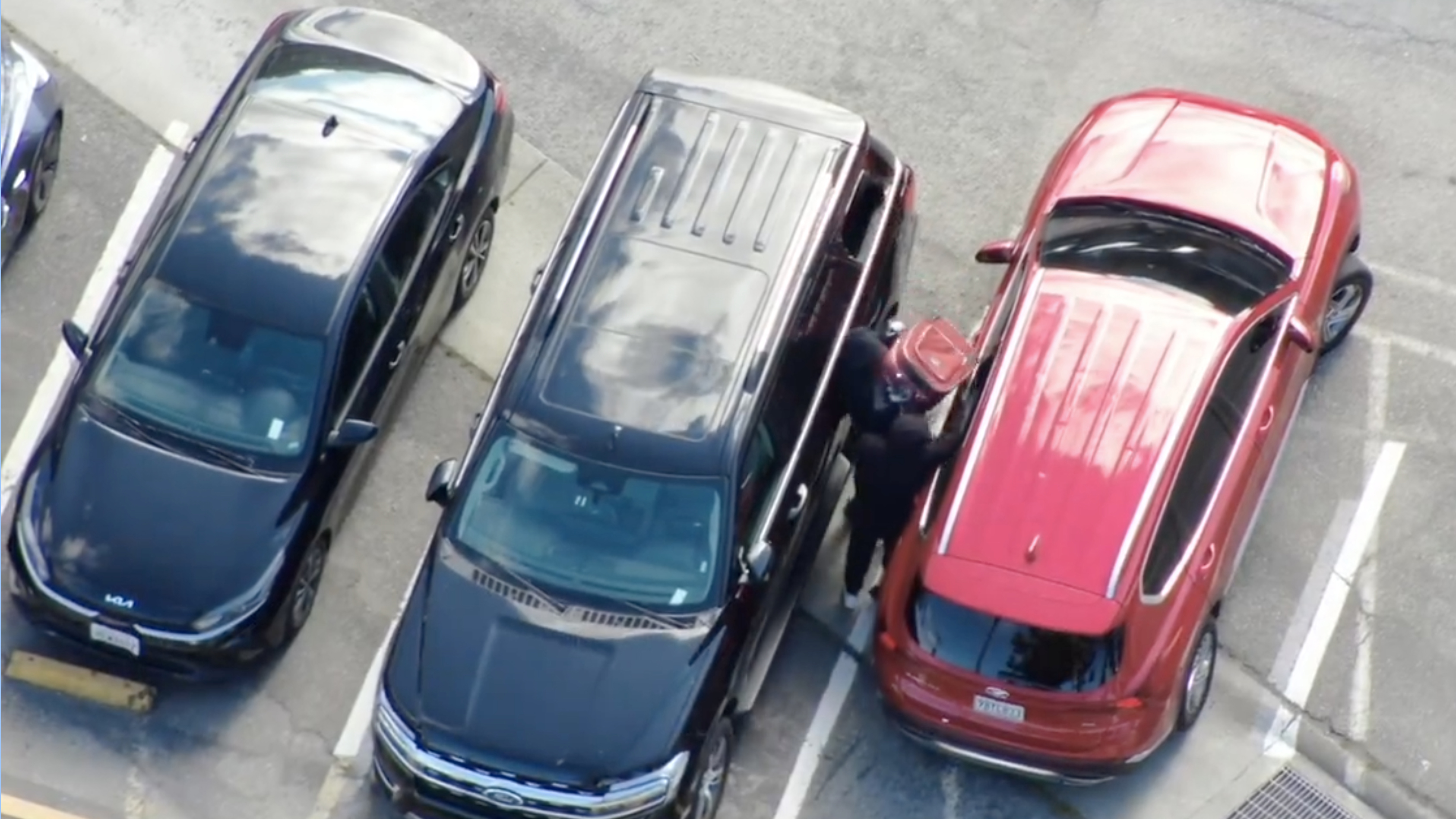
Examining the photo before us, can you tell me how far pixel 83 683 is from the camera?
9414 mm

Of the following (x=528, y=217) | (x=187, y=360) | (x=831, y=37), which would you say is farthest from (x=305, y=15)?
(x=831, y=37)

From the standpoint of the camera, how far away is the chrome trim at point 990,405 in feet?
28.4

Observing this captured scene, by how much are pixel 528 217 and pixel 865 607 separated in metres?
3.36

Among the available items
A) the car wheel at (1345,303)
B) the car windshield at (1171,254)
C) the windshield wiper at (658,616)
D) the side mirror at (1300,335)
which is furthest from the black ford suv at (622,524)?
the car wheel at (1345,303)

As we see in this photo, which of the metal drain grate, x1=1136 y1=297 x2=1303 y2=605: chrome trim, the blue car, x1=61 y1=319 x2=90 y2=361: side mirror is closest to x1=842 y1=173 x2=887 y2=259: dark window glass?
x1=1136 y1=297 x2=1303 y2=605: chrome trim

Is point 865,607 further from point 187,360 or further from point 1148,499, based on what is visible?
point 187,360

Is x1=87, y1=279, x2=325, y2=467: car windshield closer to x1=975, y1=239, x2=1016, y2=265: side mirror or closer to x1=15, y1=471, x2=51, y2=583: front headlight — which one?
x1=15, y1=471, x2=51, y2=583: front headlight

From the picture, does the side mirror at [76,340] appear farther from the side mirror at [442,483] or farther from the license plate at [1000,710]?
the license plate at [1000,710]

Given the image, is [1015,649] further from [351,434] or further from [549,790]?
[351,434]

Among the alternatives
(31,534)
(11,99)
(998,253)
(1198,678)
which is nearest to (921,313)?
(998,253)

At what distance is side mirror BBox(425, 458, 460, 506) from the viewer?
8.80 metres

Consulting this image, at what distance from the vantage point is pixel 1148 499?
8.57 metres

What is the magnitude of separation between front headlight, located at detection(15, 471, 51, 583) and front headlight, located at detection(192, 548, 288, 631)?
2.84 feet

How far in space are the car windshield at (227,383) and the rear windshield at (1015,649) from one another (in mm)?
3438
